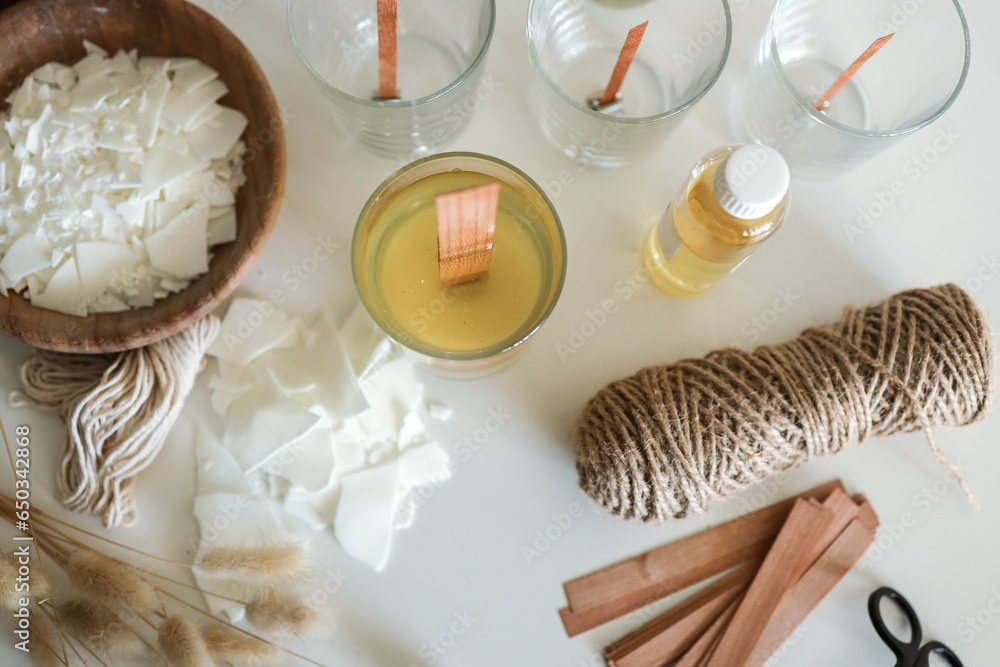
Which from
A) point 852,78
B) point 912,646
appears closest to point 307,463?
point 912,646

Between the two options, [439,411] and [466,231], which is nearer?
[466,231]

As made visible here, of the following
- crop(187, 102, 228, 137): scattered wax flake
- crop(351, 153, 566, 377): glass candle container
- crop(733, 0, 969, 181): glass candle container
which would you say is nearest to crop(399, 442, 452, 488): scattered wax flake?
crop(351, 153, 566, 377): glass candle container

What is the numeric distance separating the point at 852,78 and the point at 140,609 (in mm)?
991

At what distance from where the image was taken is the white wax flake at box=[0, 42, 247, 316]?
0.70m

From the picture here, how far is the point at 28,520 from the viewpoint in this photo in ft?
2.35

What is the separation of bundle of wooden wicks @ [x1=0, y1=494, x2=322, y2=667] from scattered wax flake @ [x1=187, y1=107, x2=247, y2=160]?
424mm

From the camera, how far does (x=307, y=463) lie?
72cm

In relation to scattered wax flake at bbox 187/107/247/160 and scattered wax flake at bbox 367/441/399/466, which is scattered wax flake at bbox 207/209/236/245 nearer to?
scattered wax flake at bbox 187/107/247/160

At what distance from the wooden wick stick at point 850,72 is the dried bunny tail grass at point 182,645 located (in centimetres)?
87

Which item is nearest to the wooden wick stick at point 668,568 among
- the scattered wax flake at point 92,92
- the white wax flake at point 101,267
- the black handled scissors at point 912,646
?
the black handled scissors at point 912,646

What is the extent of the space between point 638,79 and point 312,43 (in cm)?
38

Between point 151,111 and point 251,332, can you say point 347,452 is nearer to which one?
point 251,332

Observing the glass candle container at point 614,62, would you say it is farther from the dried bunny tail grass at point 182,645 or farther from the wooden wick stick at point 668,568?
the dried bunny tail grass at point 182,645

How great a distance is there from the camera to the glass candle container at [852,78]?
73cm
